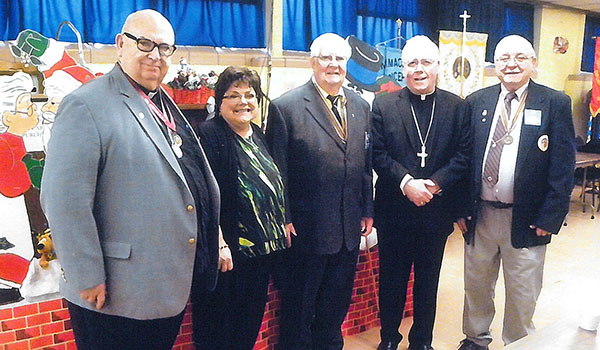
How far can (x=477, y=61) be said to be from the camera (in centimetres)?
656

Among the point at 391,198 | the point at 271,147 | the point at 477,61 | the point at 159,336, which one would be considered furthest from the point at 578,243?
the point at 159,336

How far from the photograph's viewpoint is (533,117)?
2.55 meters

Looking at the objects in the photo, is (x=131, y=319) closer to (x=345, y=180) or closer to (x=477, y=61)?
(x=345, y=180)

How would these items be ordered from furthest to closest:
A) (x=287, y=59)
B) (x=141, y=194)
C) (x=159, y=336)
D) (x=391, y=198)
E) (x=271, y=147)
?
(x=287, y=59), (x=391, y=198), (x=271, y=147), (x=159, y=336), (x=141, y=194)

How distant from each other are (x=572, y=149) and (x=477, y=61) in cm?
431

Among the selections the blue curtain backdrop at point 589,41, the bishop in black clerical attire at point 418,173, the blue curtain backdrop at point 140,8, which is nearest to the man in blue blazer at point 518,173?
the bishop in black clerical attire at point 418,173

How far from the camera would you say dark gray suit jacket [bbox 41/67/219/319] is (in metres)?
1.43

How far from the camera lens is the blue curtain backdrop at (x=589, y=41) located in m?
9.30

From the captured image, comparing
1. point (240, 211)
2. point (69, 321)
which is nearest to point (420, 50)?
point (240, 211)

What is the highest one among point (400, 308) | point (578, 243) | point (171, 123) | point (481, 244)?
point (171, 123)

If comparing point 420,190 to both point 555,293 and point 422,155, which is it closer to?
point 422,155

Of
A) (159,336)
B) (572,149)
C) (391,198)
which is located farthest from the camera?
(391,198)

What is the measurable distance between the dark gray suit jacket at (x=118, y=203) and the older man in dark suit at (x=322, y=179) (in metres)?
0.80

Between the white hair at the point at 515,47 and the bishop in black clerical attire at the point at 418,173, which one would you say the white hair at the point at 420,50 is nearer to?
the bishop in black clerical attire at the point at 418,173
